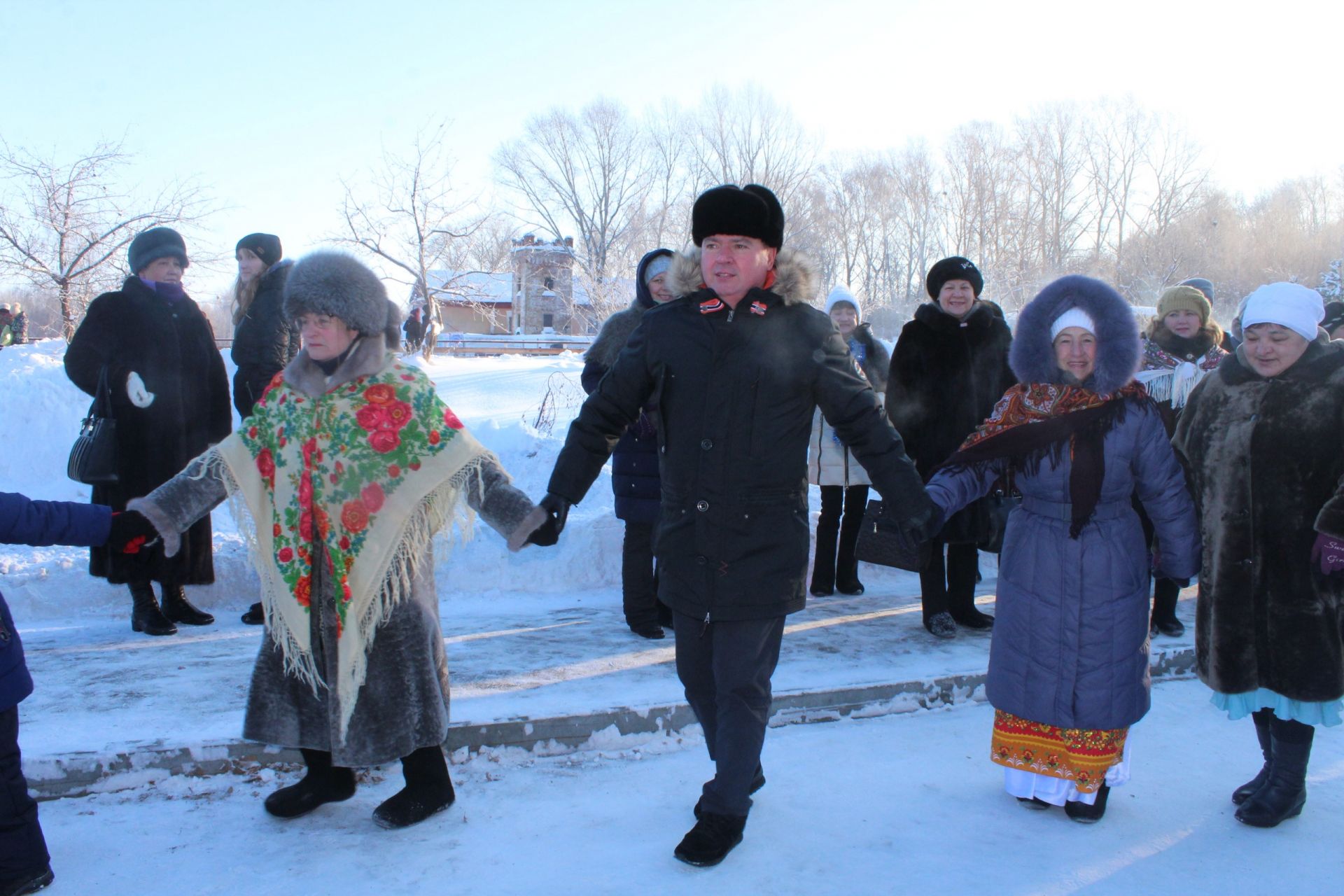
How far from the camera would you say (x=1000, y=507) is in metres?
3.65

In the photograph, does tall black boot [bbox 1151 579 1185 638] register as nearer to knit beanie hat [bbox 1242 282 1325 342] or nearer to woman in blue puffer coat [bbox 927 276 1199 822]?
woman in blue puffer coat [bbox 927 276 1199 822]

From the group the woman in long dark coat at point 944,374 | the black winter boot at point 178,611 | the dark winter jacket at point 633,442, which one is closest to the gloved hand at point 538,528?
the dark winter jacket at point 633,442

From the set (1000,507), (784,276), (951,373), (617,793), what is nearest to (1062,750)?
(1000,507)

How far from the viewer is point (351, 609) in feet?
9.28

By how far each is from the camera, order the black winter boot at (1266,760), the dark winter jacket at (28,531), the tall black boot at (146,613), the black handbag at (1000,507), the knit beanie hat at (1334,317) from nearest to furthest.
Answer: the dark winter jacket at (28,531) < the black winter boot at (1266,760) < the black handbag at (1000,507) < the tall black boot at (146,613) < the knit beanie hat at (1334,317)

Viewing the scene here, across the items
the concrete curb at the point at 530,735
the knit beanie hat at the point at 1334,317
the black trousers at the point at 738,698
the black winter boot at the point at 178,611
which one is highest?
the knit beanie hat at the point at 1334,317

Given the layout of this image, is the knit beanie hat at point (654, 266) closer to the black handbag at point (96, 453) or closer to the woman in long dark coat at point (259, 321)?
the woman in long dark coat at point (259, 321)

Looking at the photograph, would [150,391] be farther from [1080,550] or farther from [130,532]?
[1080,550]

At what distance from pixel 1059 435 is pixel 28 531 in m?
3.03

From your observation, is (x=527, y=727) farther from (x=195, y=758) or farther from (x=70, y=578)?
(x=70, y=578)

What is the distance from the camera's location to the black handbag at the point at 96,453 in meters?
4.50

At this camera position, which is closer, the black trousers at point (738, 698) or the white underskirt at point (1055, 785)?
the black trousers at point (738, 698)

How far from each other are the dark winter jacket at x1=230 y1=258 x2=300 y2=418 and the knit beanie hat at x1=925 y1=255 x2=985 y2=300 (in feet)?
11.0

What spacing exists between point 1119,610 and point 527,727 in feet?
7.01
